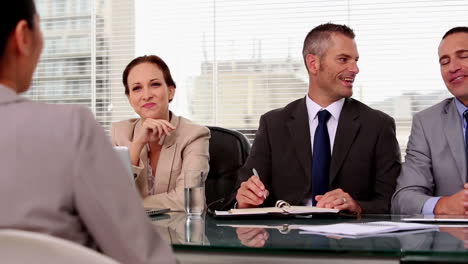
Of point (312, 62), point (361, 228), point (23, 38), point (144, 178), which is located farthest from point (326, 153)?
point (23, 38)

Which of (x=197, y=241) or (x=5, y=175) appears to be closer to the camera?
(x=5, y=175)

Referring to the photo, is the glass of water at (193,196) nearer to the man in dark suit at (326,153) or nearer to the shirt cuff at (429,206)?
the man in dark suit at (326,153)

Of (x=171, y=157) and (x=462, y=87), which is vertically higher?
(x=462, y=87)

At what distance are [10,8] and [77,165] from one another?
0.26m

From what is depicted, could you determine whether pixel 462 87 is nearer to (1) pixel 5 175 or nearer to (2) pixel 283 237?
(2) pixel 283 237

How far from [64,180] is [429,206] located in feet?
5.57

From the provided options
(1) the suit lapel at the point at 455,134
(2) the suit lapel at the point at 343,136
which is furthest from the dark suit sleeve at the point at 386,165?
(1) the suit lapel at the point at 455,134

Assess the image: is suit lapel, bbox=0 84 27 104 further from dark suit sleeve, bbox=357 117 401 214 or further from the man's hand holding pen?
dark suit sleeve, bbox=357 117 401 214

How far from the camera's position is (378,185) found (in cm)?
272

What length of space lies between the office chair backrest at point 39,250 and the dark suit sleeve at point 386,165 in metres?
1.90

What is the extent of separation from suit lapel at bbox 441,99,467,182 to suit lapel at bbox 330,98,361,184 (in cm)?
37

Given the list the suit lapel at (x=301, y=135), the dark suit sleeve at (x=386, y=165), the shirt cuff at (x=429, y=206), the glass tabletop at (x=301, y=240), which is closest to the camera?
the glass tabletop at (x=301, y=240)

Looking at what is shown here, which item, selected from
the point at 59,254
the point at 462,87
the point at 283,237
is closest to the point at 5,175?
the point at 59,254

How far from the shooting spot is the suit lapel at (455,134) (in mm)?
2547
